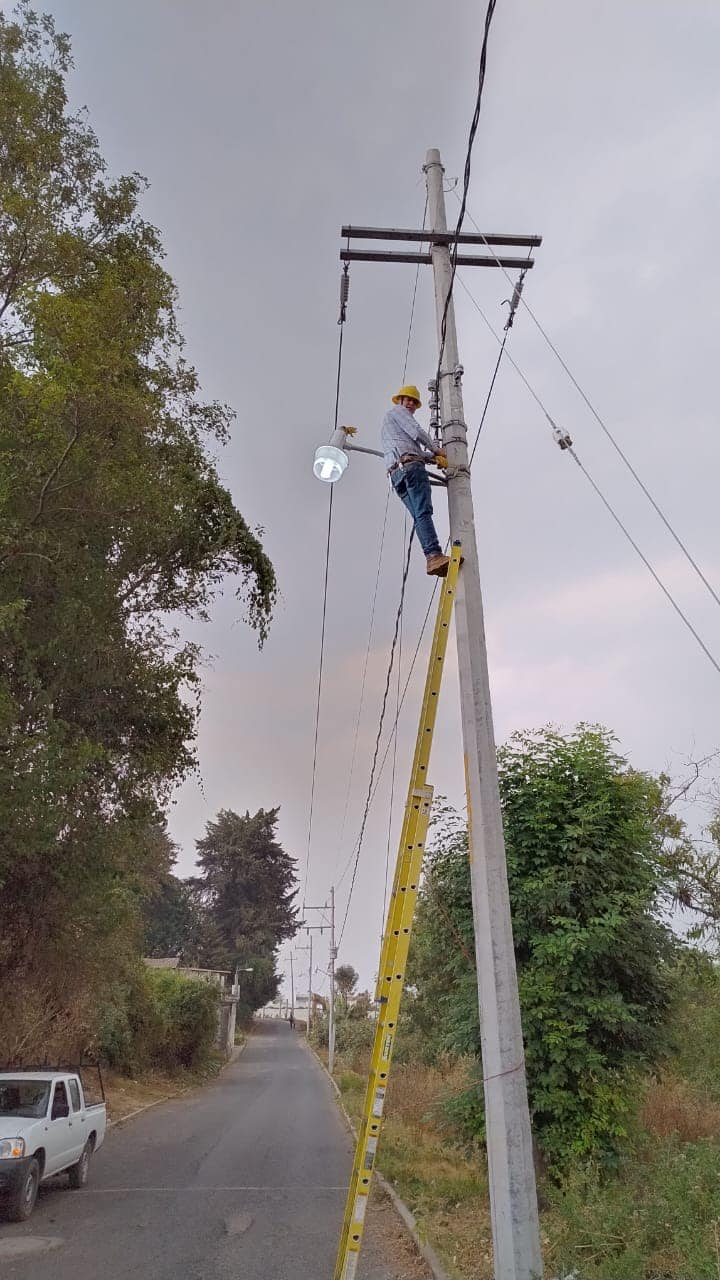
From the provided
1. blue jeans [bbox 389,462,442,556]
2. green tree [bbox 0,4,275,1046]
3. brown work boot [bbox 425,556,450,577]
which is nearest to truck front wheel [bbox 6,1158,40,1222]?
green tree [bbox 0,4,275,1046]

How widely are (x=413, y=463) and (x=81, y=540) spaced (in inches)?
239

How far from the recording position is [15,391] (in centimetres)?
959

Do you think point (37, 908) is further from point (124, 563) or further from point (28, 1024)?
point (28, 1024)

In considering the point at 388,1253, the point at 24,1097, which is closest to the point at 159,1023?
the point at 24,1097

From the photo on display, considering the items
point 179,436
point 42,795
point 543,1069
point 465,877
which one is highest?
point 179,436

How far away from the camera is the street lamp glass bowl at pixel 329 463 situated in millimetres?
6496

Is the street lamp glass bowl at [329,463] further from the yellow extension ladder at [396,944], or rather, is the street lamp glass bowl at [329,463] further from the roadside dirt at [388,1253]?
the roadside dirt at [388,1253]

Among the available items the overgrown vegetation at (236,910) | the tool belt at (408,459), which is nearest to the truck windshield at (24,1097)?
the tool belt at (408,459)

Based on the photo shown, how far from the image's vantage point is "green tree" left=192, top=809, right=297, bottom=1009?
6688 cm

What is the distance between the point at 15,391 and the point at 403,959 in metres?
8.37

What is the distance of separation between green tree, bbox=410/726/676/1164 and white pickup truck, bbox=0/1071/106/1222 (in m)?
5.07

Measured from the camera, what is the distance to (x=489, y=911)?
15.5 feet

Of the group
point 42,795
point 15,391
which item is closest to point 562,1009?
point 42,795

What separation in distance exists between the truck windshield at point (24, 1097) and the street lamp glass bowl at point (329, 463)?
28.9 ft
